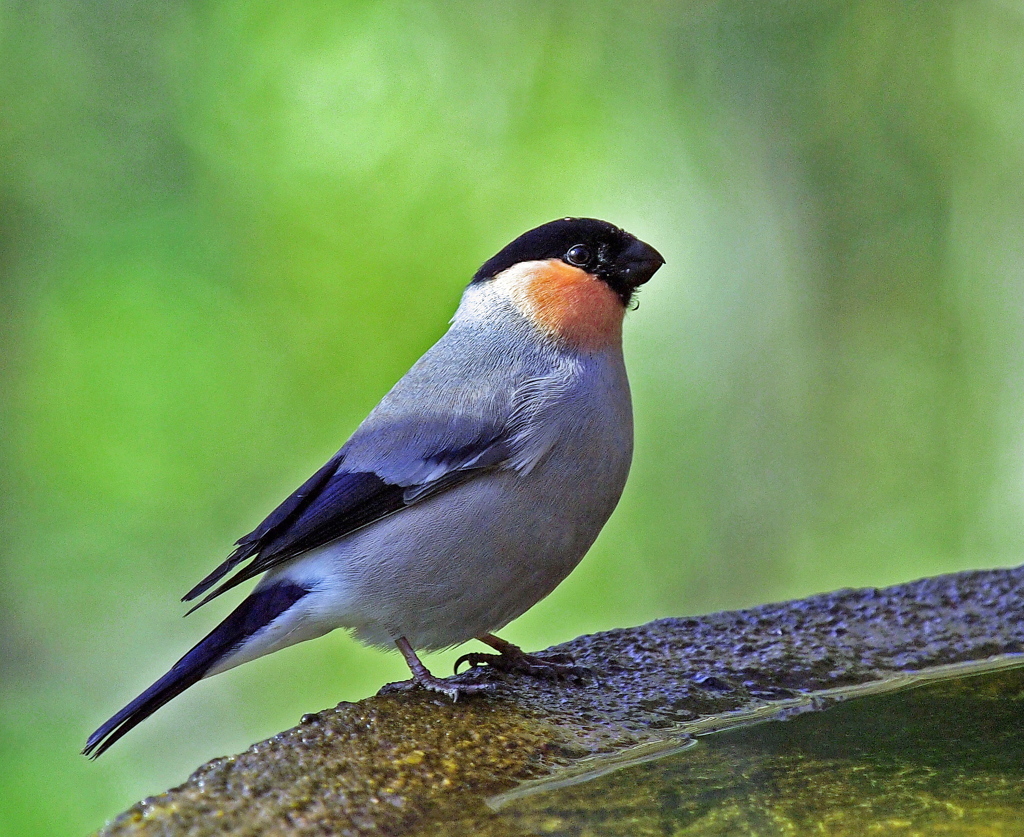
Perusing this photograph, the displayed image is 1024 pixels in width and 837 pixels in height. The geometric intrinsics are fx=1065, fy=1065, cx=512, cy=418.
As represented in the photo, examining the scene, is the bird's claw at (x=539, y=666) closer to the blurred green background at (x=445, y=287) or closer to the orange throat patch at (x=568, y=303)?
the orange throat patch at (x=568, y=303)

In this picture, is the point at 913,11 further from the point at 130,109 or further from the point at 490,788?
the point at 490,788

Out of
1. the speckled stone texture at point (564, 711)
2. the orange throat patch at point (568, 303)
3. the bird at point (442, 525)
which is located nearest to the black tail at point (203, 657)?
the bird at point (442, 525)

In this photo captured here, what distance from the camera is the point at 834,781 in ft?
6.73

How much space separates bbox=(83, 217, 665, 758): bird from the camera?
2.77 meters

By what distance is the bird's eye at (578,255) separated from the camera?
10.8ft

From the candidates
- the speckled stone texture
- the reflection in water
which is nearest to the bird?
the speckled stone texture

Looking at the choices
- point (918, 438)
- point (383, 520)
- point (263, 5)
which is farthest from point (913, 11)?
point (383, 520)

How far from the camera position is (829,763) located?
2164 mm

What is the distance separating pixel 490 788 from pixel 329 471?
124cm

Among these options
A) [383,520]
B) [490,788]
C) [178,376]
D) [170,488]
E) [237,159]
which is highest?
[237,159]

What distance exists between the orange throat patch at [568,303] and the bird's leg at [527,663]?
2.93ft

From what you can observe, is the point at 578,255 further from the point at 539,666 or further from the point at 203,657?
the point at 203,657

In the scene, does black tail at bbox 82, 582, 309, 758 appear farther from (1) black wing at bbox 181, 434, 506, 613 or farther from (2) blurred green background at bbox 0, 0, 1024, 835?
(2) blurred green background at bbox 0, 0, 1024, 835

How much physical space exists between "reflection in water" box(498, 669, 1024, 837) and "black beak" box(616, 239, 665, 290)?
1390 millimetres
